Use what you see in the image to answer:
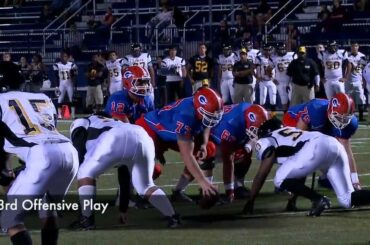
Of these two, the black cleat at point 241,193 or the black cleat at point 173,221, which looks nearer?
the black cleat at point 173,221

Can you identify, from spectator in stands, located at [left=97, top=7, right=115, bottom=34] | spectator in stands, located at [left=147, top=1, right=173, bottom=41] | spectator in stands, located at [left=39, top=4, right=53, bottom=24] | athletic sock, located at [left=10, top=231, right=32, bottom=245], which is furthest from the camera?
spectator in stands, located at [left=39, top=4, right=53, bottom=24]

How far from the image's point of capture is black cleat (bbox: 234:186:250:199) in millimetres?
12570

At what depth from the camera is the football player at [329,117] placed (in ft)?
36.8

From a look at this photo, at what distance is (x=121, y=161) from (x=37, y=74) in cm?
1810

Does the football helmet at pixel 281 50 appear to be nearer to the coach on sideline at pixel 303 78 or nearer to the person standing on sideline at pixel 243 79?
the person standing on sideline at pixel 243 79

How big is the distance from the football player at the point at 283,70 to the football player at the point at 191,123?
45.8 ft

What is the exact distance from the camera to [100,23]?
31.9 meters

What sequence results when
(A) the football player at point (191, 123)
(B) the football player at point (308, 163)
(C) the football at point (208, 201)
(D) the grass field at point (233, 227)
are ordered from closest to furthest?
(D) the grass field at point (233, 227) < (A) the football player at point (191, 123) < (C) the football at point (208, 201) < (B) the football player at point (308, 163)

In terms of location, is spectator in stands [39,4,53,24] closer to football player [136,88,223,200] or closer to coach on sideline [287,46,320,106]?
coach on sideline [287,46,320,106]

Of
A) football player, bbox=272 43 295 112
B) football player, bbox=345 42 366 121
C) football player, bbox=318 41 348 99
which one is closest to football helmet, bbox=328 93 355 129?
football player, bbox=318 41 348 99

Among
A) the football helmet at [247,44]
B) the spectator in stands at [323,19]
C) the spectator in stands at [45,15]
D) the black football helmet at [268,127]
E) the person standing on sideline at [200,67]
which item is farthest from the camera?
the spectator in stands at [45,15]

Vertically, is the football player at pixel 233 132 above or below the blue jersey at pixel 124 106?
below

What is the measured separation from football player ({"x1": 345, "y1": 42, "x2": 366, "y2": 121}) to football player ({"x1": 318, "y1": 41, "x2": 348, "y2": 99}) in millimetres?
206

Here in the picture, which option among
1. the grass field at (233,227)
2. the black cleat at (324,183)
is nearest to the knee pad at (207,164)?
the grass field at (233,227)
